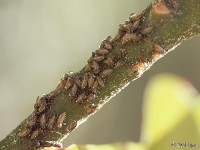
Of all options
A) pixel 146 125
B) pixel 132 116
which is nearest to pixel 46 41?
pixel 132 116

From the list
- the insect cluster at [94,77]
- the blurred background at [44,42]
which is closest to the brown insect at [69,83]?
the insect cluster at [94,77]

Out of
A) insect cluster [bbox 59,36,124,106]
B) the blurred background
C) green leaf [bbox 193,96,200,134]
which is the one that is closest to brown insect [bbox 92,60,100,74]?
insect cluster [bbox 59,36,124,106]

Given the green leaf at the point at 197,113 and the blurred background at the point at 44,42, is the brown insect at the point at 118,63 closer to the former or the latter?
the green leaf at the point at 197,113

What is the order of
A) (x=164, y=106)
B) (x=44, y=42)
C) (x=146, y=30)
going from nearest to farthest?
(x=146, y=30)
(x=164, y=106)
(x=44, y=42)

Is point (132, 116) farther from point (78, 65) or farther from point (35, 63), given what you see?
point (35, 63)

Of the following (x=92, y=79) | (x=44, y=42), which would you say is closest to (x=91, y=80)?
(x=92, y=79)

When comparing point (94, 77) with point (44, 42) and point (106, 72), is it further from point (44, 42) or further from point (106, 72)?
point (44, 42)

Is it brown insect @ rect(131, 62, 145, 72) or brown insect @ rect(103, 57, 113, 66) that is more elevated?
brown insect @ rect(103, 57, 113, 66)

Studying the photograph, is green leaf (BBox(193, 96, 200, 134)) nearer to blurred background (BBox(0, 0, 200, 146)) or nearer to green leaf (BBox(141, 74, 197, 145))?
green leaf (BBox(141, 74, 197, 145))
